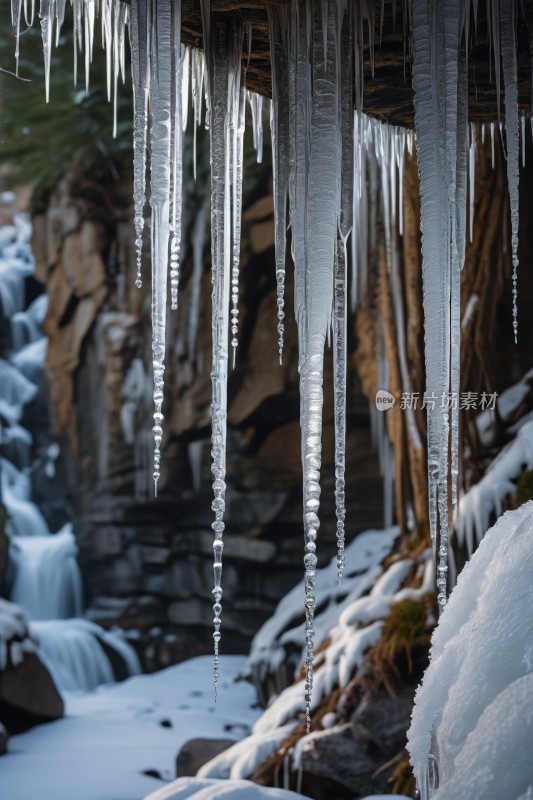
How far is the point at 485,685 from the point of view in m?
1.41

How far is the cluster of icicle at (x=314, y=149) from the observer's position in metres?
2.64

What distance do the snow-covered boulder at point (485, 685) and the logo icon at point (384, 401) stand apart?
12.6ft

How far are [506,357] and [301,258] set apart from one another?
270cm

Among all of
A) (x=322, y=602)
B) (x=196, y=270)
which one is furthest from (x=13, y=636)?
(x=196, y=270)

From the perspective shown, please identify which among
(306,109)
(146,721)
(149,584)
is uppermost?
(306,109)

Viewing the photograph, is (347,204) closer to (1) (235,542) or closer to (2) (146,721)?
(2) (146,721)

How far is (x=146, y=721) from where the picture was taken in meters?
7.48

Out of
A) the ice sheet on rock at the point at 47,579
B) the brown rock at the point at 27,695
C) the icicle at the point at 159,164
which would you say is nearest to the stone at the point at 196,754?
the brown rock at the point at 27,695

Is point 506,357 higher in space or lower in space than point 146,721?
higher

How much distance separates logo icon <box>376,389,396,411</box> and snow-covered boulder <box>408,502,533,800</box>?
12.6ft

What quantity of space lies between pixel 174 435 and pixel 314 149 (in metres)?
7.08

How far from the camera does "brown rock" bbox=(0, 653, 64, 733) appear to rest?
6.83 metres

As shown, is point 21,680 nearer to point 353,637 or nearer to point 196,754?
point 196,754

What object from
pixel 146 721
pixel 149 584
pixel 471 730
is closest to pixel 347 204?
pixel 471 730
